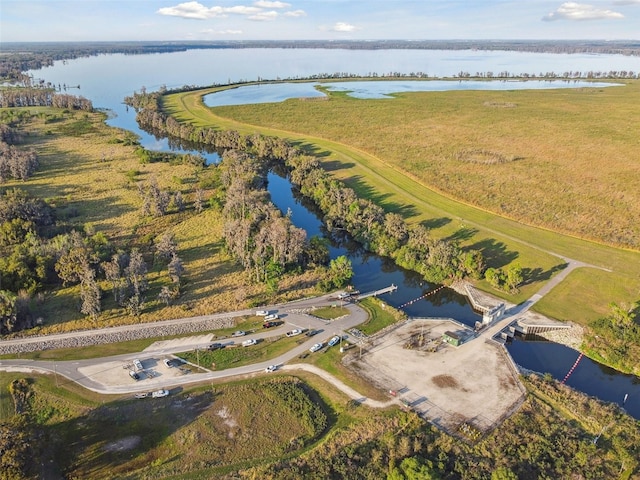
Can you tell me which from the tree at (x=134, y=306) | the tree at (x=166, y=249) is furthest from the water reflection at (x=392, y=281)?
the tree at (x=134, y=306)

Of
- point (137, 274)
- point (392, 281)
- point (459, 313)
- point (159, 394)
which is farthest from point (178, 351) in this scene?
point (459, 313)

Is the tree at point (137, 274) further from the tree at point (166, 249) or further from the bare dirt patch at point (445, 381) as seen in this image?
the bare dirt patch at point (445, 381)

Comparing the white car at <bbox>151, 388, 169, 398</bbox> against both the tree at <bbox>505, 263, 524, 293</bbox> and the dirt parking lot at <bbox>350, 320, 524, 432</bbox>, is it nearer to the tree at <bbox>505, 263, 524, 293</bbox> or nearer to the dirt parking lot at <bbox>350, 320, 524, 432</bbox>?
the dirt parking lot at <bbox>350, 320, 524, 432</bbox>

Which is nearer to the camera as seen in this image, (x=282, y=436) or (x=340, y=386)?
(x=282, y=436)

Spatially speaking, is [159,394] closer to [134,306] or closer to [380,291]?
[134,306]

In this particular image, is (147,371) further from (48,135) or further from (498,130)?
(498,130)

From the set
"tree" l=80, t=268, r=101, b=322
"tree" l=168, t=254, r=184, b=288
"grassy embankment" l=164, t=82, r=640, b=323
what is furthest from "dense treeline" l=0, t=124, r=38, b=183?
"grassy embankment" l=164, t=82, r=640, b=323
